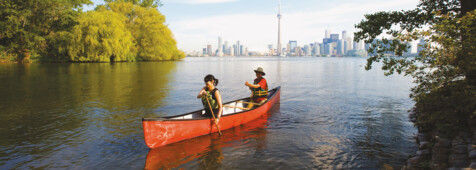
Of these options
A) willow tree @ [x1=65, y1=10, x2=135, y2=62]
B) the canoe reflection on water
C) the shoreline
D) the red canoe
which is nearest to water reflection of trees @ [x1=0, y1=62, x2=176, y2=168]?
the red canoe

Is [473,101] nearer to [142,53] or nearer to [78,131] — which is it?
[78,131]

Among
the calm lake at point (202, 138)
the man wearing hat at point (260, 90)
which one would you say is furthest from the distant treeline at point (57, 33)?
the man wearing hat at point (260, 90)

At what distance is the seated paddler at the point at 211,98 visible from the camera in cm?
855

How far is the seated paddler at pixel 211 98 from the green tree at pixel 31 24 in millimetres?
47370

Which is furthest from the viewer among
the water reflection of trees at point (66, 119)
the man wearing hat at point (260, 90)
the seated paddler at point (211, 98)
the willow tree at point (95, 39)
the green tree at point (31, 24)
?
the willow tree at point (95, 39)

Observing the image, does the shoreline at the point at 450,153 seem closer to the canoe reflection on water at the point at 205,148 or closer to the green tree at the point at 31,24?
the canoe reflection on water at the point at 205,148

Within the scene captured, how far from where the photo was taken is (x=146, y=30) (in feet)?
206

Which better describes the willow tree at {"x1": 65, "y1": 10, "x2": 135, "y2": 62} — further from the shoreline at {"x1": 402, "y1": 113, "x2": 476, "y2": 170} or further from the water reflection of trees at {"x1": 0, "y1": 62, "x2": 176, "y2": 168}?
the shoreline at {"x1": 402, "y1": 113, "x2": 476, "y2": 170}

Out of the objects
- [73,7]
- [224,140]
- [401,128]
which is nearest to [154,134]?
[224,140]

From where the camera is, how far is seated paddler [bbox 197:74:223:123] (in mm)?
8555

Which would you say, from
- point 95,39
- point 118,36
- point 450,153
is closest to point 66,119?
point 450,153

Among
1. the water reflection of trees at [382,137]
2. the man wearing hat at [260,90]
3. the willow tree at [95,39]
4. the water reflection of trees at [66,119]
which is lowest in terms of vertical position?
the water reflection of trees at [382,137]

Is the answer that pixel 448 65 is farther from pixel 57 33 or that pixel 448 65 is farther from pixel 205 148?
pixel 57 33

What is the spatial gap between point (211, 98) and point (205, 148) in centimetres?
157
